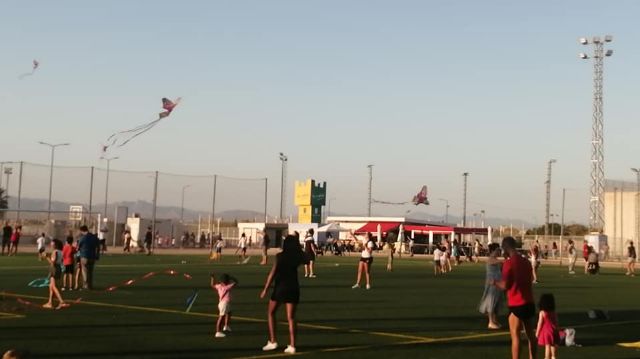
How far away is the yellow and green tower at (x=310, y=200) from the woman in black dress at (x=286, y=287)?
94063 mm

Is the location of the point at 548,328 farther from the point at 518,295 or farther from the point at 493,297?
the point at 493,297

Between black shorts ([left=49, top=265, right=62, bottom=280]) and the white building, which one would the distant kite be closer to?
the white building

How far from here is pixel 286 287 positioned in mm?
12797

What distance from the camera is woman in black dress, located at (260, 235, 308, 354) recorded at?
12.8m

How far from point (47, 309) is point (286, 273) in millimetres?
7529

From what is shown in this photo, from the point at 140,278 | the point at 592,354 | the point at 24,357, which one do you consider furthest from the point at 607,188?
the point at 24,357

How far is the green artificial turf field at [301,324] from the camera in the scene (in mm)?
12891

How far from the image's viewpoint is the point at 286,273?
12.9 m

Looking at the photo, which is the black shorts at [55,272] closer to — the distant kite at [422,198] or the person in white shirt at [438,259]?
the person in white shirt at [438,259]

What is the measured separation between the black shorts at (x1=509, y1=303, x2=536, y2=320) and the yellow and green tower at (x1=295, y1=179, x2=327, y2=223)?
314ft

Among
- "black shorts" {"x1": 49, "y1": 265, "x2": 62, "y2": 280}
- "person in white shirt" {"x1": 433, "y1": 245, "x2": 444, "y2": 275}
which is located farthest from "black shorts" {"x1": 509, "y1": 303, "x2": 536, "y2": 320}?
"person in white shirt" {"x1": 433, "y1": 245, "x2": 444, "y2": 275}

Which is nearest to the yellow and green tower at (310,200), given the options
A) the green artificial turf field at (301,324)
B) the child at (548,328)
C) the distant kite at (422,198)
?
the distant kite at (422,198)

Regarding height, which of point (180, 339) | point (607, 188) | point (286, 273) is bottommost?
point (180, 339)

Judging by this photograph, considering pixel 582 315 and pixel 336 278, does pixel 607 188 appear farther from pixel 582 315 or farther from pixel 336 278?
pixel 582 315
